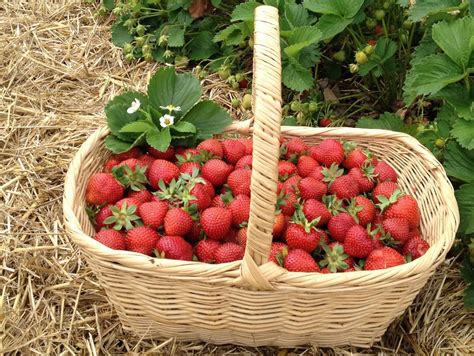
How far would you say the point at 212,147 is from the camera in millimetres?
1904

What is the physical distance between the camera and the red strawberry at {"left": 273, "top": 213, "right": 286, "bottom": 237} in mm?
1657

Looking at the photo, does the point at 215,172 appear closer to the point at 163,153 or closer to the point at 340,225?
the point at 163,153

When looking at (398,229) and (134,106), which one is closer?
(398,229)

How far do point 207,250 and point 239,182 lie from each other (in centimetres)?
24

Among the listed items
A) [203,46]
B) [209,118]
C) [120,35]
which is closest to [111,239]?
[209,118]

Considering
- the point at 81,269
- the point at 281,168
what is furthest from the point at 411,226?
the point at 81,269

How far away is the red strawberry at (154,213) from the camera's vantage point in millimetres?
1684

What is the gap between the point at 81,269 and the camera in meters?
2.02

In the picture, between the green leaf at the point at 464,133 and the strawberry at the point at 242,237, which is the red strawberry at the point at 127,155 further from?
the green leaf at the point at 464,133

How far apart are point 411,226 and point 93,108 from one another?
4.93ft

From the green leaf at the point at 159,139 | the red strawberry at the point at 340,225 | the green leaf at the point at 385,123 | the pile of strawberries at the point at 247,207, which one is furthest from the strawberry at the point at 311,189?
the green leaf at the point at 385,123

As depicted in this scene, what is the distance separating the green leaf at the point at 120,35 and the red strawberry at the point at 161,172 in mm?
1284

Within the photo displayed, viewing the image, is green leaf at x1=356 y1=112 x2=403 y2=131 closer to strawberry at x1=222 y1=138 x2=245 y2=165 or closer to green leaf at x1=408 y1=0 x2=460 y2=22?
green leaf at x1=408 y1=0 x2=460 y2=22

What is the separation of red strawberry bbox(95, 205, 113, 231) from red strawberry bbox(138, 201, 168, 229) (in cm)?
11
